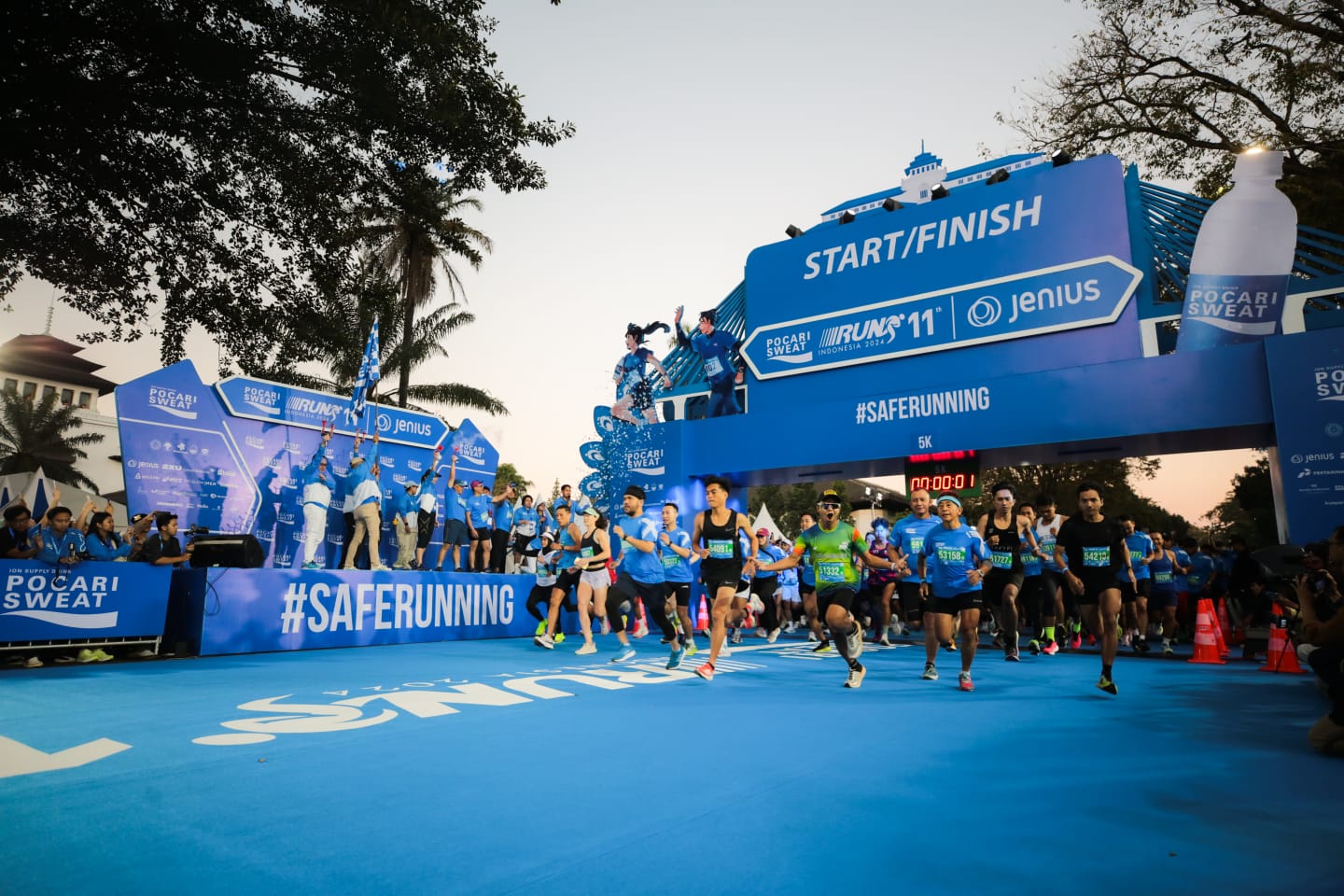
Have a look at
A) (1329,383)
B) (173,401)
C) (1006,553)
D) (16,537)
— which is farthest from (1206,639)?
(173,401)

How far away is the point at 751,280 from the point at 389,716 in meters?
14.3

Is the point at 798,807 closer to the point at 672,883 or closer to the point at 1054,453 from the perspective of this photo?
the point at 672,883

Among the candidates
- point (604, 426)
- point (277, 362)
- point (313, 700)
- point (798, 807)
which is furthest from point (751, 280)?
point (798, 807)

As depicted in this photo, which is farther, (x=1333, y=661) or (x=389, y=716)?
(x=389, y=716)

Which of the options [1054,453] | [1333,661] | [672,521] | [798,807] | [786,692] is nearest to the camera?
[798,807]

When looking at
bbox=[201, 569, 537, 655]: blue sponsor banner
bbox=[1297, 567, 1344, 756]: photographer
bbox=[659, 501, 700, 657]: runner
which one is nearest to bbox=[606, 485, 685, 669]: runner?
bbox=[659, 501, 700, 657]: runner

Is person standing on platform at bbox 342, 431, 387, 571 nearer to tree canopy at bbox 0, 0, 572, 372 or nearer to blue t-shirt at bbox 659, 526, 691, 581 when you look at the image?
tree canopy at bbox 0, 0, 572, 372

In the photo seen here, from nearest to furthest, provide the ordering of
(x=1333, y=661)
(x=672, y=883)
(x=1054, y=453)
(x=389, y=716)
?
(x=672, y=883) → (x=1333, y=661) → (x=389, y=716) → (x=1054, y=453)

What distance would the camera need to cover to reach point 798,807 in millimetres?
3424

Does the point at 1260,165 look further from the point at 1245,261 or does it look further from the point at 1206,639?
the point at 1206,639

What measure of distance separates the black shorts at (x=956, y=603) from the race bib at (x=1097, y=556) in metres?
1.05

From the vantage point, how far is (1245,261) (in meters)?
12.3

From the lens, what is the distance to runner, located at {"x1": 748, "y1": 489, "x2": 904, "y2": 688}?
7.72 m

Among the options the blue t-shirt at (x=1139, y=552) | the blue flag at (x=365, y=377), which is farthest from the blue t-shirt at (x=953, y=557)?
the blue flag at (x=365, y=377)
